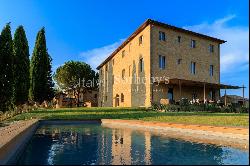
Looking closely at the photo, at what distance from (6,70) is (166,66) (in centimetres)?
1812

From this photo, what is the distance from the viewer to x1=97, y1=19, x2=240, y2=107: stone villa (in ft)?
111

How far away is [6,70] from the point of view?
24.5m

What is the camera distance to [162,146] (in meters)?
10.9

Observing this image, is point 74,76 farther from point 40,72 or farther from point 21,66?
point 21,66

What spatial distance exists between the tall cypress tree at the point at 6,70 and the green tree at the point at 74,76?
38162 mm

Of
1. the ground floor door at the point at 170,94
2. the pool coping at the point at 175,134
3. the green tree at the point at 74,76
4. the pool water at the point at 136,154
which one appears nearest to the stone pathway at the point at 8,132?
the pool coping at the point at 175,134

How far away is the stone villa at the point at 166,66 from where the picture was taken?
3397 centimetres

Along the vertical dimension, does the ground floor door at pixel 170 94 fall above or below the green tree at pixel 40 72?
below

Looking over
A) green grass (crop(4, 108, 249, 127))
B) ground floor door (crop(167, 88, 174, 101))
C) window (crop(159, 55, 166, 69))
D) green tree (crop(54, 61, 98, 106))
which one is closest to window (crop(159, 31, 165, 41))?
window (crop(159, 55, 166, 69))

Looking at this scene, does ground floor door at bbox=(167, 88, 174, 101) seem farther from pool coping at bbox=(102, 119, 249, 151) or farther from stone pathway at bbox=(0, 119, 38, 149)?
stone pathway at bbox=(0, 119, 38, 149)

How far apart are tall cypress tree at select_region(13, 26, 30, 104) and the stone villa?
1275cm

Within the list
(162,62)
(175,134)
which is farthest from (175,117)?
(162,62)

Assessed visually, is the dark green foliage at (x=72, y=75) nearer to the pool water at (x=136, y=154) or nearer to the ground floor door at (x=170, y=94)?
the ground floor door at (x=170, y=94)

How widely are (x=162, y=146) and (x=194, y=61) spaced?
28.5 m
